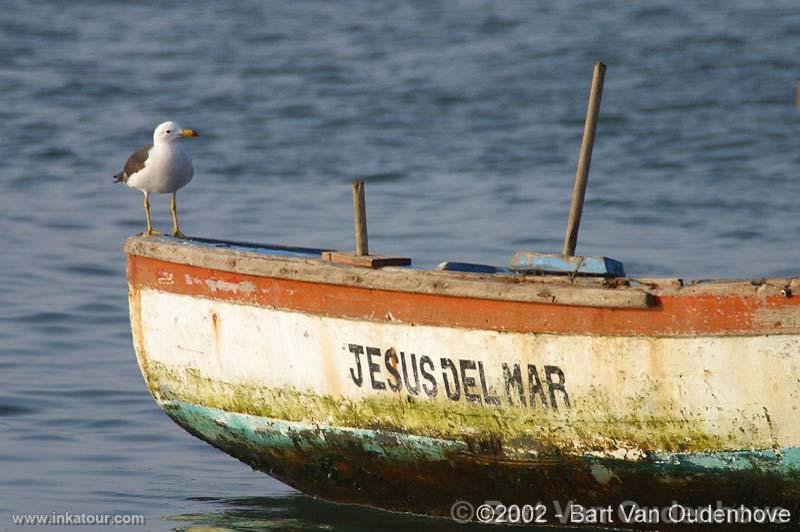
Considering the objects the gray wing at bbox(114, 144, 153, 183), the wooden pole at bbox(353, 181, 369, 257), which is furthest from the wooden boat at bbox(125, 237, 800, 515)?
the gray wing at bbox(114, 144, 153, 183)

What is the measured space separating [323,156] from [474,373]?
1291cm

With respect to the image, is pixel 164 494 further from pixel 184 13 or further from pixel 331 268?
pixel 184 13

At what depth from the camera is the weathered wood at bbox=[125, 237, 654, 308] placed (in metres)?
6.29

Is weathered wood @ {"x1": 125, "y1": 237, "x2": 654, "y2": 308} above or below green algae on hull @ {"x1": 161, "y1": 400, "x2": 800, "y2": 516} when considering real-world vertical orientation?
above

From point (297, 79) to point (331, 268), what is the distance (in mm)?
17633

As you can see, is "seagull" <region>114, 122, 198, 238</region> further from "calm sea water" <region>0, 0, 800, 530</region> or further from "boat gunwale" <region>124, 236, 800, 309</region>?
"calm sea water" <region>0, 0, 800, 530</region>

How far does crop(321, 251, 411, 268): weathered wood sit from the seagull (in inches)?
44.2

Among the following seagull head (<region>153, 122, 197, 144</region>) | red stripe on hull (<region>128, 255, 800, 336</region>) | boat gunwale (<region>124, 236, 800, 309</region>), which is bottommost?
red stripe on hull (<region>128, 255, 800, 336</region>)

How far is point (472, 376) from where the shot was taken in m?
6.68

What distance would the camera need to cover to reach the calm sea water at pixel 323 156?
9.26 m

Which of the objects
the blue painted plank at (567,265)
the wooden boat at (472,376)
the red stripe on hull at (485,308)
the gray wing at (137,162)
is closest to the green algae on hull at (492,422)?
the wooden boat at (472,376)

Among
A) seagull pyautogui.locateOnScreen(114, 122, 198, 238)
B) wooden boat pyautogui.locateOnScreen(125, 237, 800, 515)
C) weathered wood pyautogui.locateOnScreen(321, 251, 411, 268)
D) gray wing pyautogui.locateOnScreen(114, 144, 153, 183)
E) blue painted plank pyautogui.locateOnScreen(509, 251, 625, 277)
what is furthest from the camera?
gray wing pyautogui.locateOnScreen(114, 144, 153, 183)

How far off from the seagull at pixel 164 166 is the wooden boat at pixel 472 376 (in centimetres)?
39

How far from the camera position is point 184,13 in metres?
29.3
